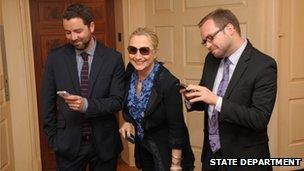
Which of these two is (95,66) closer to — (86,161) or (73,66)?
(73,66)

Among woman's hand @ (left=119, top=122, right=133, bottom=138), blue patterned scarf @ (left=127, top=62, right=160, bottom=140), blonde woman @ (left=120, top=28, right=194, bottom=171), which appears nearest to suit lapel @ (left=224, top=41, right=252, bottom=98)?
blonde woman @ (left=120, top=28, right=194, bottom=171)

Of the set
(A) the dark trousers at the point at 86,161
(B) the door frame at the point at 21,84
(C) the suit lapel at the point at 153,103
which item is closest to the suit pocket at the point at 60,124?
(A) the dark trousers at the point at 86,161

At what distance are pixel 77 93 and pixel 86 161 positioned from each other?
0.39 meters

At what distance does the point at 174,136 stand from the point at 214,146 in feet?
0.70

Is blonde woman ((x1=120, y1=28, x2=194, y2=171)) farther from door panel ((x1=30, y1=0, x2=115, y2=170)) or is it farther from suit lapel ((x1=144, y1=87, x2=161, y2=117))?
door panel ((x1=30, y1=0, x2=115, y2=170))

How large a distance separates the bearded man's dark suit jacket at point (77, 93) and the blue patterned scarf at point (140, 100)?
0.27ft

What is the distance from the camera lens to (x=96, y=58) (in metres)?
2.01

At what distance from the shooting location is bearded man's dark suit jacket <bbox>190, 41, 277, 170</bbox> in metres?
1.58

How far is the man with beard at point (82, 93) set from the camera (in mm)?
1960

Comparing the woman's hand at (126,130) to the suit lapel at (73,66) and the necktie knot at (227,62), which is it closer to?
the suit lapel at (73,66)

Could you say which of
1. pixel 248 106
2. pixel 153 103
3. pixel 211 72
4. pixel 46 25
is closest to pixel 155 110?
pixel 153 103

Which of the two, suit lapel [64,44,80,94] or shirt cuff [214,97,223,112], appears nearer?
shirt cuff [214,97,223,112]

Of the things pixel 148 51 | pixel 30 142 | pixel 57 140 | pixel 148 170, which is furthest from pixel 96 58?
pixel 30 142

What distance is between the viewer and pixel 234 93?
64.9 inches
